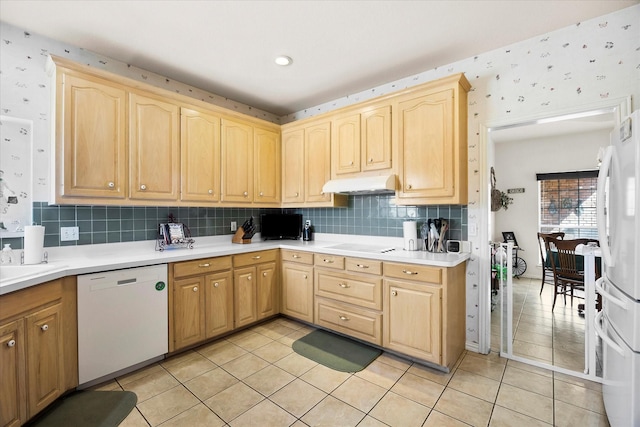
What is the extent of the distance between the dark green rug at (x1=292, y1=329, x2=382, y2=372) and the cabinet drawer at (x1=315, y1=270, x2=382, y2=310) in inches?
15.8

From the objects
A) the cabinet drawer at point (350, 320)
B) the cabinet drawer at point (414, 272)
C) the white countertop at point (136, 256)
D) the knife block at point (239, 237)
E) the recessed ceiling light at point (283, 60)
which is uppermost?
the recessed ceiling light at point (283, 60)

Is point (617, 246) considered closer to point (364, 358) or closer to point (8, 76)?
point (364, 358)

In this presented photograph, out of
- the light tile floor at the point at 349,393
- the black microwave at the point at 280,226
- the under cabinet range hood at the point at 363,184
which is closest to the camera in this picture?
the light tile floor at the point at 349,393

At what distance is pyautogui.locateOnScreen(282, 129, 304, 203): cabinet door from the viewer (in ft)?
11.7

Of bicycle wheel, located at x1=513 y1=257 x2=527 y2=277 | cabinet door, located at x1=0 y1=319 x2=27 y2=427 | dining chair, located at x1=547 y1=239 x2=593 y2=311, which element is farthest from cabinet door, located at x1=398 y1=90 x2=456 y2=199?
bicycle wheel, located at x1=513 y1=257 x2=527 y2=277

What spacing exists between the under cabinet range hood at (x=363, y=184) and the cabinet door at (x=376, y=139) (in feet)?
0.51

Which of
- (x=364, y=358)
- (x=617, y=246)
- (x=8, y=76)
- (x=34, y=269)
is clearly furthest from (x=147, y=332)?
(x=617, y=246)

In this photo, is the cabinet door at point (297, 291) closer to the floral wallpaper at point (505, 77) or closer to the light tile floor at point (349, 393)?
the light tile floor at point (349, 393)

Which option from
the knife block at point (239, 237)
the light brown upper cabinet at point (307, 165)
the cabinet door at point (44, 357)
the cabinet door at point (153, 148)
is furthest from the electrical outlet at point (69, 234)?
the light brown upper cabinet at point (307, 165)

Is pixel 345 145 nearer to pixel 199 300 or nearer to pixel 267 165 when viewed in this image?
pixel 267 165

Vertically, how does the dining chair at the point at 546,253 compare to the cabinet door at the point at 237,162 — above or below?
below

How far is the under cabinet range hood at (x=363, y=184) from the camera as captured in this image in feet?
8.80

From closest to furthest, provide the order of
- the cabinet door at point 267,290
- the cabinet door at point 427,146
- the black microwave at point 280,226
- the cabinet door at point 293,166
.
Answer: the cabinet door at point 427,146, the cabinet door at point 267,290, the cabinet door at point 293,166, the black microwave at point 280,226

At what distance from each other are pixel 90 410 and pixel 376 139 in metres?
3.04
